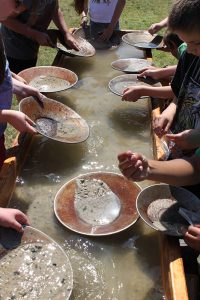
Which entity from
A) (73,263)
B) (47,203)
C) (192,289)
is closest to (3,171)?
(47,203)

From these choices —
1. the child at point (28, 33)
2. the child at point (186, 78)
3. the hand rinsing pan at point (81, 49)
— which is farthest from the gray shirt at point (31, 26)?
the child at point (186, 78)

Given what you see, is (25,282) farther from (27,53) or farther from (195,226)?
(27,53)

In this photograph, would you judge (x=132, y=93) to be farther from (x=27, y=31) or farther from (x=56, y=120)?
(x=27, y=31)

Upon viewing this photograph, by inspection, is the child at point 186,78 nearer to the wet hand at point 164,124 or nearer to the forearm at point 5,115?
the wet hand at point 164,124

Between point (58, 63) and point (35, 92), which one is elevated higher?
point (35, 92)

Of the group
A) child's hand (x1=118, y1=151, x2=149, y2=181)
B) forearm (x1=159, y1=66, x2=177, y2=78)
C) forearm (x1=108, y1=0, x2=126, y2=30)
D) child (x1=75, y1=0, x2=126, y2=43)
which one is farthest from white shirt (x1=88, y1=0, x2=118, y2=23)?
child's hand (x1=118, y1=151, x2=149, y2=181)

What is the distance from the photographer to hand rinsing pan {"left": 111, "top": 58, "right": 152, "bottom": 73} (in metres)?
3.32

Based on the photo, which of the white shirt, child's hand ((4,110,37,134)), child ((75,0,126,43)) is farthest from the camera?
the white shirt

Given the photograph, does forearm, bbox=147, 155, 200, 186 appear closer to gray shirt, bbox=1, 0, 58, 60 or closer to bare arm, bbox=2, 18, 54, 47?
bare arm, bbox=2, 18, 54, 47

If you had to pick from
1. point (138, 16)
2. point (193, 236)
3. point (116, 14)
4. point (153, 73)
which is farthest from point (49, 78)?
point (138, 16)

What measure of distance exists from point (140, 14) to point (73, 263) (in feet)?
22.7

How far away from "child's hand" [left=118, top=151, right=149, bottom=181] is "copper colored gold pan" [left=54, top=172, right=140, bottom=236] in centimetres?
32

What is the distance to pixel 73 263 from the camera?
1.65 meters

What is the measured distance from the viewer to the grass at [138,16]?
5658 millimetres
